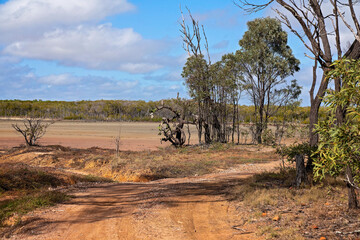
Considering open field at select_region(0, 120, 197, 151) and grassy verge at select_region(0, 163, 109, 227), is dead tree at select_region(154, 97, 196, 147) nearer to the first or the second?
open field at select_region(0, 120, 197, 151)

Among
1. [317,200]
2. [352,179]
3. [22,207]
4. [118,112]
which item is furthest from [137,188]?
[118,112]

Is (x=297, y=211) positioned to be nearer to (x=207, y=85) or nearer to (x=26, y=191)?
(x=26, y=191)

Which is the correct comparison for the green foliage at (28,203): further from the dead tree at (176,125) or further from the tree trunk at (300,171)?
the dead tree at (176,125)

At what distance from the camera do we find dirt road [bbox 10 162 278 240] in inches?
264

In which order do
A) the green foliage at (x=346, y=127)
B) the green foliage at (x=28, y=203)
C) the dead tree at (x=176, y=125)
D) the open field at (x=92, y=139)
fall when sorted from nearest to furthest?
the green foliage at (x=346, y=127) → the green foliage at (x=28, y=203) → the dead tree at (x=176, y=125) → the open field at (x=92, y=139)

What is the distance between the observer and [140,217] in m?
7.79

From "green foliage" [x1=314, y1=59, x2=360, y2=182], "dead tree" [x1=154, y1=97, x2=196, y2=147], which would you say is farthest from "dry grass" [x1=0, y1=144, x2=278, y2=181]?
"green foliage" [x1=314, y1=59, x2=360, y2=182]

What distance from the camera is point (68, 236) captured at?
21.5 feet

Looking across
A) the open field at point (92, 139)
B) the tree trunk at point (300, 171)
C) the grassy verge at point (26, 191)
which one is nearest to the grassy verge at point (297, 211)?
the tree trunk at point (300, 171)

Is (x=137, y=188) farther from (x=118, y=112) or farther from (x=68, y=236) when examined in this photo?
(x=118, y=112)

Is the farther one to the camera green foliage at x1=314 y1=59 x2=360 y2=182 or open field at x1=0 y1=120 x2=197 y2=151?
A: open field at x1=0 y1=120 x2=197 y2=151

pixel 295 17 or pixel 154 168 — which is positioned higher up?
pixel 295 17

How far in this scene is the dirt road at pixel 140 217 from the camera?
6711mm

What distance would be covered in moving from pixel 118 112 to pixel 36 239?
107m
